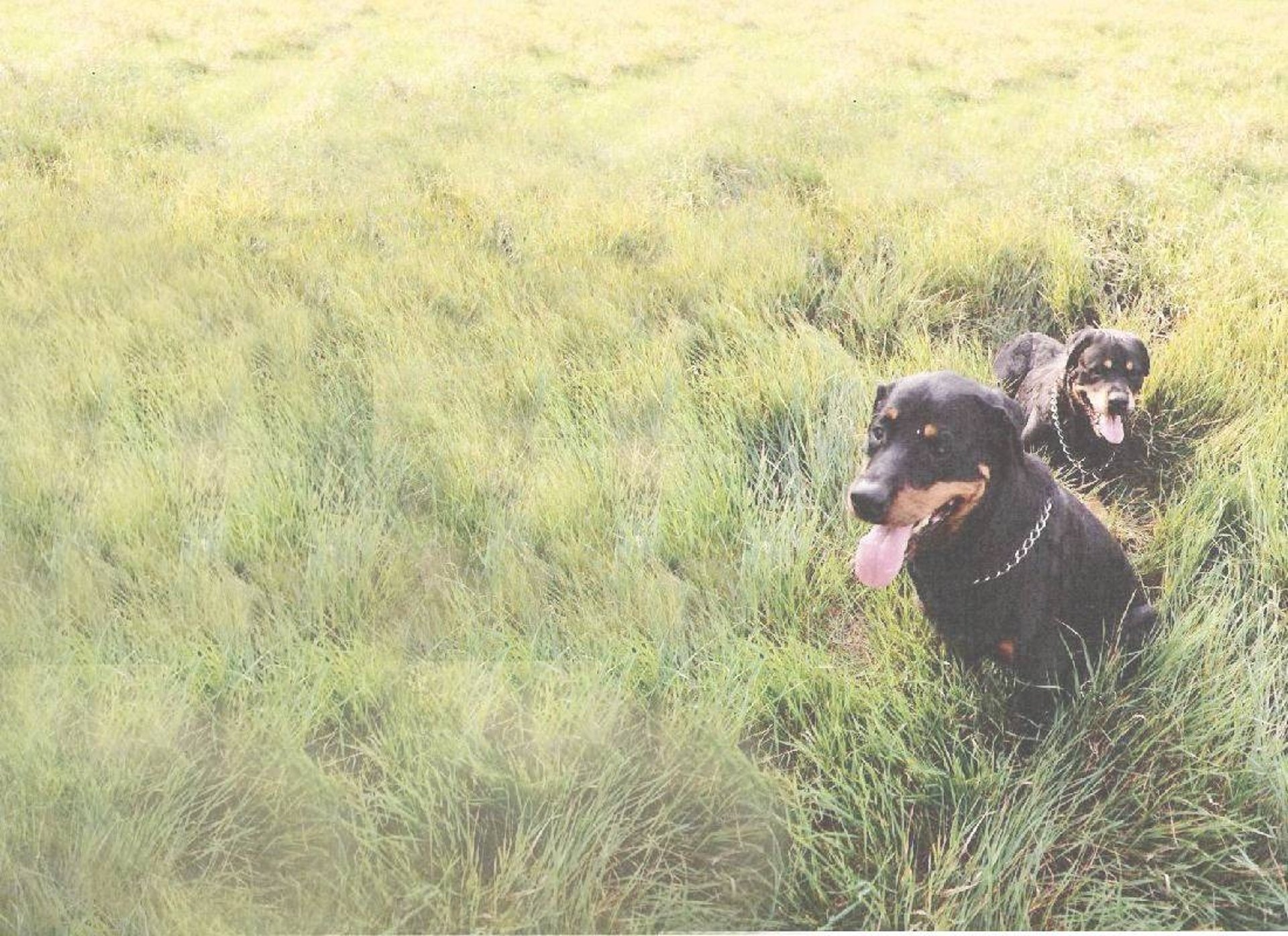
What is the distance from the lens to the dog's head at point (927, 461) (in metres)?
1.83

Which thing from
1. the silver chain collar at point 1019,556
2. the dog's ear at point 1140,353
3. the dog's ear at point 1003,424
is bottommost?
the silver chain collar at point 1019,556

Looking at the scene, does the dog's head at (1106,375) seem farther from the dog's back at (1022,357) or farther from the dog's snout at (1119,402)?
the dog's back at (1022,357)

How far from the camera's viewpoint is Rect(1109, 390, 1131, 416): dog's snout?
8.85 ft

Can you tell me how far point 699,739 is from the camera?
183 centimetres

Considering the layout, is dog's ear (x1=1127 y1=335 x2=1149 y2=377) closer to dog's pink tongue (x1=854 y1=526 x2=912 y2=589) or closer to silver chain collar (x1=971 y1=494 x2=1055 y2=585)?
silver chain collar (x1=971 y1=494 x2=1055 y2=585)

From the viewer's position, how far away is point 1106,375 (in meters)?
2.84

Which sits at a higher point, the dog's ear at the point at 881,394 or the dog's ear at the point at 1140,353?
the dog's ear at the point at 881,394

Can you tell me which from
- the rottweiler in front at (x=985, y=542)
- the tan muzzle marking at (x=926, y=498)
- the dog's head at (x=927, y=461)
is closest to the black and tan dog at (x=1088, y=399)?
the rottweiler in front at (x=985, y=542)

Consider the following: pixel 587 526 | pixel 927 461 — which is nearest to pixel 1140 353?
pixel 927 461

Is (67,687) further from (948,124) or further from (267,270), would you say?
(948,124)

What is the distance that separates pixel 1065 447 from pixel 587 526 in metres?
1.66

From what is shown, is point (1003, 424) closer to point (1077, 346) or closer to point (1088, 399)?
point (1088, 399)

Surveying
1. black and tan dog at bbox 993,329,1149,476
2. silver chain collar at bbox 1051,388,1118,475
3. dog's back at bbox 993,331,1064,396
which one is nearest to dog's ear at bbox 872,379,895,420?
black and tan dog at bbox 993,329,1149,476

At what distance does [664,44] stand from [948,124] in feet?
8.64
